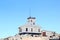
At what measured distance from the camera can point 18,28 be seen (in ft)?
327

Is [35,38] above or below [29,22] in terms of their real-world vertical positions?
below

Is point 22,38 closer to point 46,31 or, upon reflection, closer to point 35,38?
point 35,38

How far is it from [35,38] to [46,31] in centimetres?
901

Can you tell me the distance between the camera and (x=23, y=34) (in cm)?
9531

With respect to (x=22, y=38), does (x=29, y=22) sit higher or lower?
higher

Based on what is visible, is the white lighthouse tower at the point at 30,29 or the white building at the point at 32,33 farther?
the white lighthouse tower at the point at 30,29

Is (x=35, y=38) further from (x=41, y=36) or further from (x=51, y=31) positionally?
(x=51, y=31)

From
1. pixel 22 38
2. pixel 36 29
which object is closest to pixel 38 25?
pixel 36 29

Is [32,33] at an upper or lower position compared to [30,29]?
lower

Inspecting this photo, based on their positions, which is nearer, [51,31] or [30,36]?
[30,36]

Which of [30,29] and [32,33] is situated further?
[32,33]

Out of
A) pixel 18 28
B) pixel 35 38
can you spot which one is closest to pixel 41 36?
pixel 35 38

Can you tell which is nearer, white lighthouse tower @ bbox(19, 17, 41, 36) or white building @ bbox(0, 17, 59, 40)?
white building @ bbox(0, 17, 59, 40)

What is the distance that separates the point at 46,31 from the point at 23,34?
29.9ft
